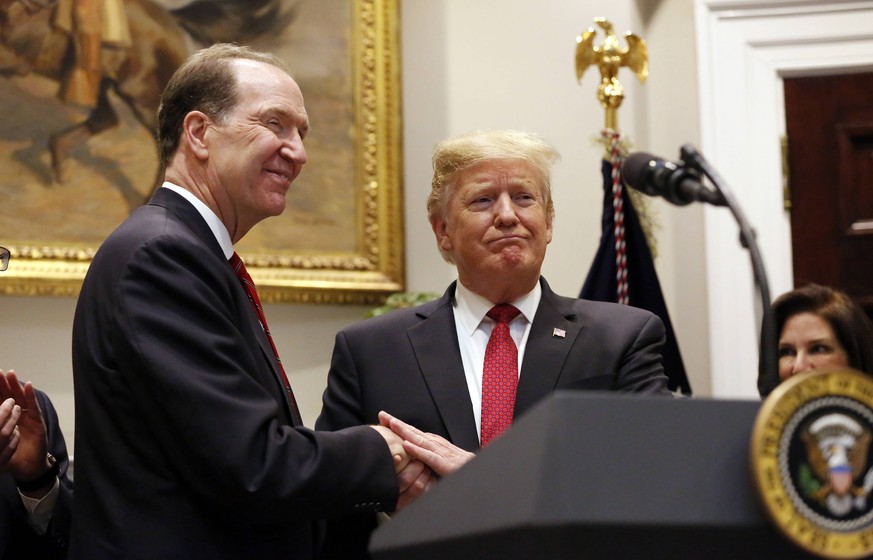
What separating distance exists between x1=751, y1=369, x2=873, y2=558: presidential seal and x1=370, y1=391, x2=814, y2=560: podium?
0.03 meters

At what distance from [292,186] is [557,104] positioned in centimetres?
129

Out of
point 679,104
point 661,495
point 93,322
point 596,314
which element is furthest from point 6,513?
point 679,104

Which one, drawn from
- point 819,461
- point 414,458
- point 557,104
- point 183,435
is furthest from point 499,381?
point 557,104

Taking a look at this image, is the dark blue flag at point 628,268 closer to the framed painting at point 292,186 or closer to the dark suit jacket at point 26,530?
the framed painting at point 292,186

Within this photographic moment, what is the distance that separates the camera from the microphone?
81.1 inches

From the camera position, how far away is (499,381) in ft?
9.47

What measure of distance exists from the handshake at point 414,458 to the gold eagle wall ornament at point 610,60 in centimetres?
239

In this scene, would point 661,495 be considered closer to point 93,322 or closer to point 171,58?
point 93,322

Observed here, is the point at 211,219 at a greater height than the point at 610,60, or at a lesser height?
Result: lesser

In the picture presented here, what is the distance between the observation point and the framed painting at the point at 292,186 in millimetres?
4434

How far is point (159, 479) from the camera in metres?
2.11

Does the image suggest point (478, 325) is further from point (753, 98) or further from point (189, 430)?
point (753, 98)

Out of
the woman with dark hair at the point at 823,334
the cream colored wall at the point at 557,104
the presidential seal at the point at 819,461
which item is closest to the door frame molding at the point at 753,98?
the cream colored wall at the point at 557,104

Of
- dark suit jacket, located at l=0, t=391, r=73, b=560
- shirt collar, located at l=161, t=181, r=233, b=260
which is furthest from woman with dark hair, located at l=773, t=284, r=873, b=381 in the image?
dark suit jacket, located at l=0, t=391, r=73, b=560
